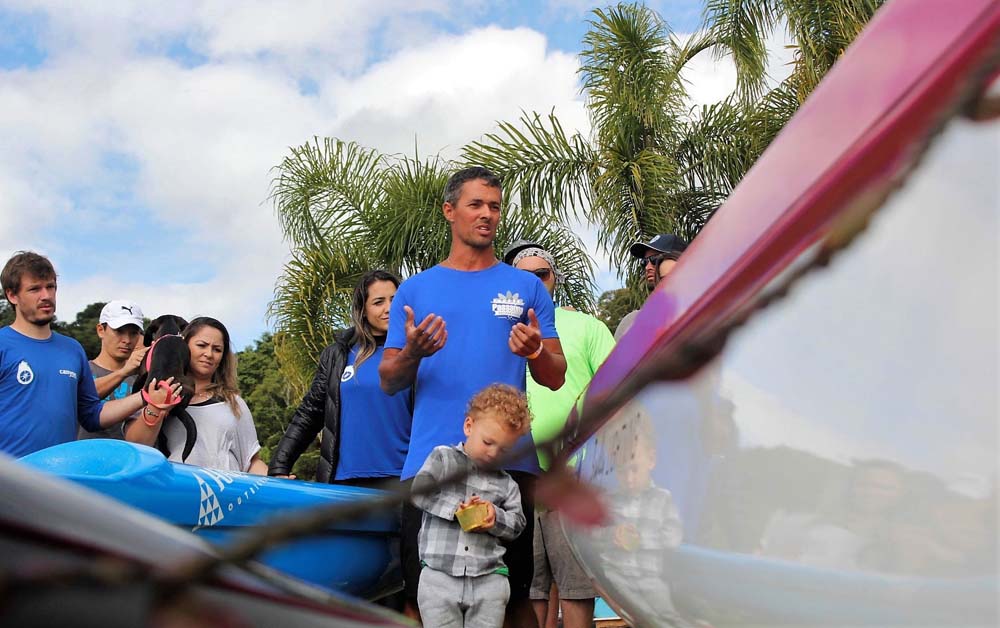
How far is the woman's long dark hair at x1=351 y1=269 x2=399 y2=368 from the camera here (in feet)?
12.5

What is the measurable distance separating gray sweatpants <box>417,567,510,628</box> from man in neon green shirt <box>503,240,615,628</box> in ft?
1.68

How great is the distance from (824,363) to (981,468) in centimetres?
13

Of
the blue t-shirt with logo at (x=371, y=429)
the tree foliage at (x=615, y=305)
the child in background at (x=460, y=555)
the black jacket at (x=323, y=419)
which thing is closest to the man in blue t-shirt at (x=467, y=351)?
the child in background at (x=460, y=555)

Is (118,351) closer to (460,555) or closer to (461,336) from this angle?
(461,336)

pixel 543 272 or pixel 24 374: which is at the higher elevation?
pixel 543 272

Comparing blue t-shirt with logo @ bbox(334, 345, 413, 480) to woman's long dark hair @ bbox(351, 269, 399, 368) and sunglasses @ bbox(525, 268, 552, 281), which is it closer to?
woman's long dark hair @ bbox(351, 269, 399, 368)

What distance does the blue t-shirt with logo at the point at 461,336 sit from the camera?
2.94 meters

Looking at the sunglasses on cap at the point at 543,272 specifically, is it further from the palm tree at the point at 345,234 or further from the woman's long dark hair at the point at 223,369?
the palm tree at the point at 345,234

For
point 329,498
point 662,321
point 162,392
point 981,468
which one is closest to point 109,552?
point 662,321

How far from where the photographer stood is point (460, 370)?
2961 millimetres

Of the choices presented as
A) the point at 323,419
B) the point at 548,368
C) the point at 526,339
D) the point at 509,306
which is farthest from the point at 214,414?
the point at 526,339

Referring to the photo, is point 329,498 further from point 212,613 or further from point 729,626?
point 212,613

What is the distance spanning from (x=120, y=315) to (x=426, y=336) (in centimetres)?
235

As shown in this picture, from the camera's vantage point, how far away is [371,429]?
12.0 ft
